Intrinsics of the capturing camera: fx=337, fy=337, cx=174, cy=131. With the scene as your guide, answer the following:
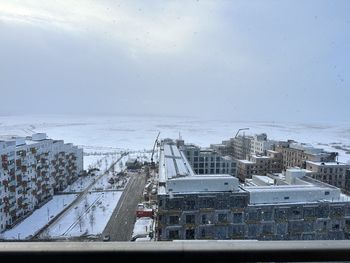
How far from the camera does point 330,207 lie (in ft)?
16.8

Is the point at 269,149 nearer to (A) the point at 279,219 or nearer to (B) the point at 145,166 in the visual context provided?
(B) the point at 145,166

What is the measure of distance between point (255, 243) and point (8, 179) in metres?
6.89

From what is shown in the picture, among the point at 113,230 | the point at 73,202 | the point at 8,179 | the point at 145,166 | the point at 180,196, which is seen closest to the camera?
the point at 180,196

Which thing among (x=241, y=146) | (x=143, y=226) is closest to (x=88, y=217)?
(x=143, y=226)

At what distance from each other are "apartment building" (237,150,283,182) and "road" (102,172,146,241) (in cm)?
291

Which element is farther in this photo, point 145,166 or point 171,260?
point 145,166

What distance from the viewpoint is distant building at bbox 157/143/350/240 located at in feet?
16.4

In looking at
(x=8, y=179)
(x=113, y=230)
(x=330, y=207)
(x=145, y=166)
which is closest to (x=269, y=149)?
(x=145, y=166)

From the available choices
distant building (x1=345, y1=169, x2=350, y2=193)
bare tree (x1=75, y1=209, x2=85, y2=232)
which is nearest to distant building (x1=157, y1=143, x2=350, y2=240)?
bare tree (x1=75, y1=209, x2=85, y2=232)

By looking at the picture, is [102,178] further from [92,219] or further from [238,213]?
[238,213]

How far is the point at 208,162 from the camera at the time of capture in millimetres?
9664

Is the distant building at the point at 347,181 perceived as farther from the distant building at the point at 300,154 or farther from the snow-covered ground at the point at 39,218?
the snow-covered ground at the point at 39,218

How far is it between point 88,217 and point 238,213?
3227 mm

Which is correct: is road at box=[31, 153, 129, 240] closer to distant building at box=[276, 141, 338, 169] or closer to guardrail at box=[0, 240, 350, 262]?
guardrail at box=[0, 240, 350, 262]
